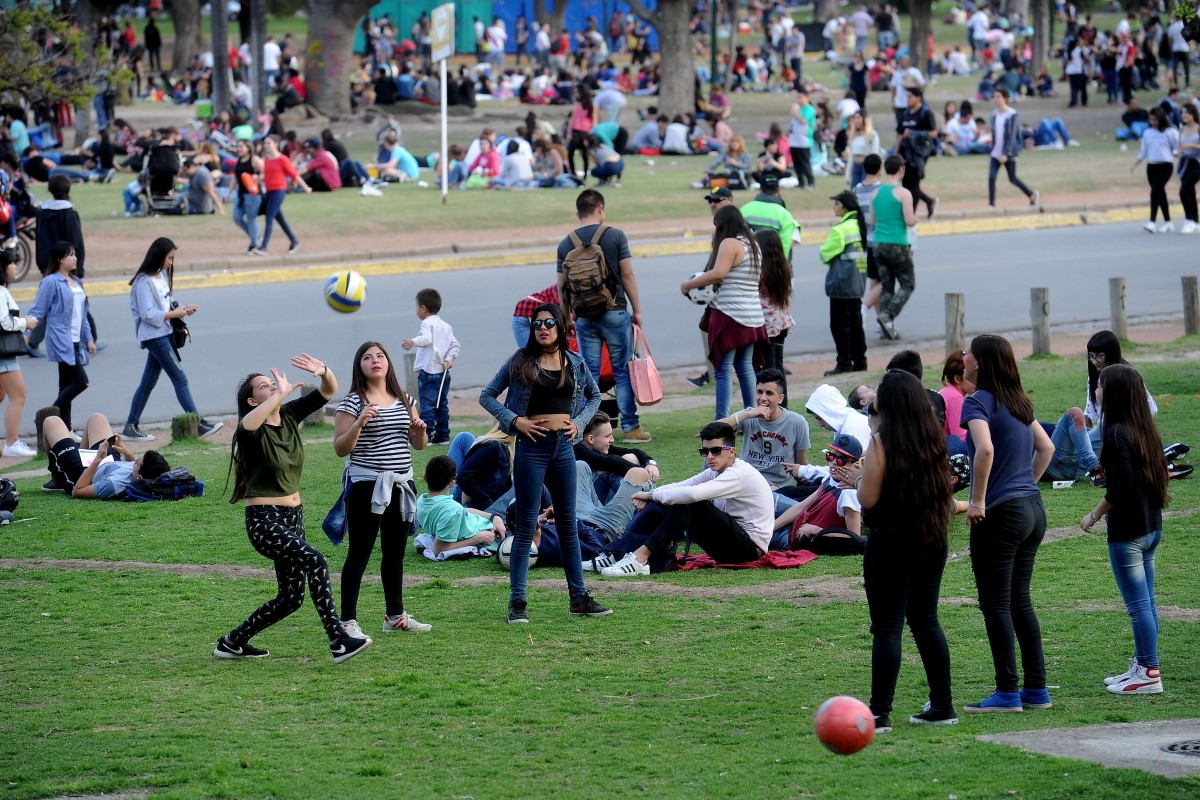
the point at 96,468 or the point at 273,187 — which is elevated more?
the point at 273,187

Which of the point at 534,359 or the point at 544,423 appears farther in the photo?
the point at 534,359

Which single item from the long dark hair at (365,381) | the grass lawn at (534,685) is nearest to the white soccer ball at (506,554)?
the grass lawn at (534,685)

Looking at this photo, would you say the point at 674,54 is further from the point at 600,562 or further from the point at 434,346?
the point at 600,562

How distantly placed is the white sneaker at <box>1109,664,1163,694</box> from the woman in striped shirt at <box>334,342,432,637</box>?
12.1ft

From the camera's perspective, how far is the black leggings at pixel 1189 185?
26.1m

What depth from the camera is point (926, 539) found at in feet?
22.2

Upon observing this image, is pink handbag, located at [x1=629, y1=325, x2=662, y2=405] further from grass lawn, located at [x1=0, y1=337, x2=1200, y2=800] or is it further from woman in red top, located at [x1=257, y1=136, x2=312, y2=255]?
woman in red top, located at [x1=257, y1=136, x2=312, y2=255]

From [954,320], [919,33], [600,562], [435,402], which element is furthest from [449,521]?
[919,33]

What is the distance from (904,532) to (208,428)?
958cm

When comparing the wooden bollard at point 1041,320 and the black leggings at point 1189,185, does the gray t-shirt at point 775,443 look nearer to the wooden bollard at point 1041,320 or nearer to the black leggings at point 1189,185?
the wooden bollard at point 1041,320

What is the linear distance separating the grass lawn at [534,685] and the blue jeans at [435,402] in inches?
114

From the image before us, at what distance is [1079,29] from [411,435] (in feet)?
154

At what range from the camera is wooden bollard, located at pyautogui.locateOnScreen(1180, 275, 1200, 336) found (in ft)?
60.7

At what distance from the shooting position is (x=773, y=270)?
13.7 m
